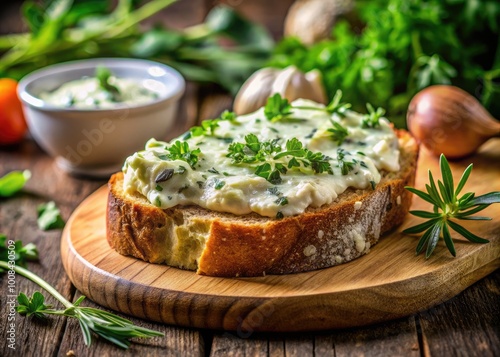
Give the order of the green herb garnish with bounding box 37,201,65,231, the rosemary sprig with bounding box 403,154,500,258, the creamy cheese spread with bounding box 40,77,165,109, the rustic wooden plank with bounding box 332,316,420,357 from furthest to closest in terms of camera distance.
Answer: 1. the creamy cheese spread with bounding box 40,77,165,109
2. the green herb garnish with bounding box 37,201,65,231
3. the rosemary sprig with bounding box 403,154,500,258
4. the rustic wooden plank with bounding box 332,316,420,357

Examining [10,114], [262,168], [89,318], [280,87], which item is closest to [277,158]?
[262,168]

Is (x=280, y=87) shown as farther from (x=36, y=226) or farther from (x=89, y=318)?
(x=89, y=318)

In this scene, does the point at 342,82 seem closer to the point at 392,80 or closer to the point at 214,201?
the point at 392,80

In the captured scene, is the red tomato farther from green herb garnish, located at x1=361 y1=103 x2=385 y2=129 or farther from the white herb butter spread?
green herb garnish, located at x1=361 y1=103 x2=385 y2=129

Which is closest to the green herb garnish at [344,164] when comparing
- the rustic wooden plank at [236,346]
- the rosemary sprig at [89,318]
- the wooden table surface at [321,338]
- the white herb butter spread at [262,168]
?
the white herb butter spread at [262,168]

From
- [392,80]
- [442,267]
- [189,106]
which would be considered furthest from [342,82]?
[442,267]

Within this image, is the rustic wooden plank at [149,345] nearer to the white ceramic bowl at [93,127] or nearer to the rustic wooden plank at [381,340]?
the rustic wooden plank at [381,340]

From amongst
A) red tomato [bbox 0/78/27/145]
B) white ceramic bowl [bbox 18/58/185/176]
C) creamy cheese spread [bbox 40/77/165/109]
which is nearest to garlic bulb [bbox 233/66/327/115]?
white ceramic bowl [bbox 18/58/185/176]
